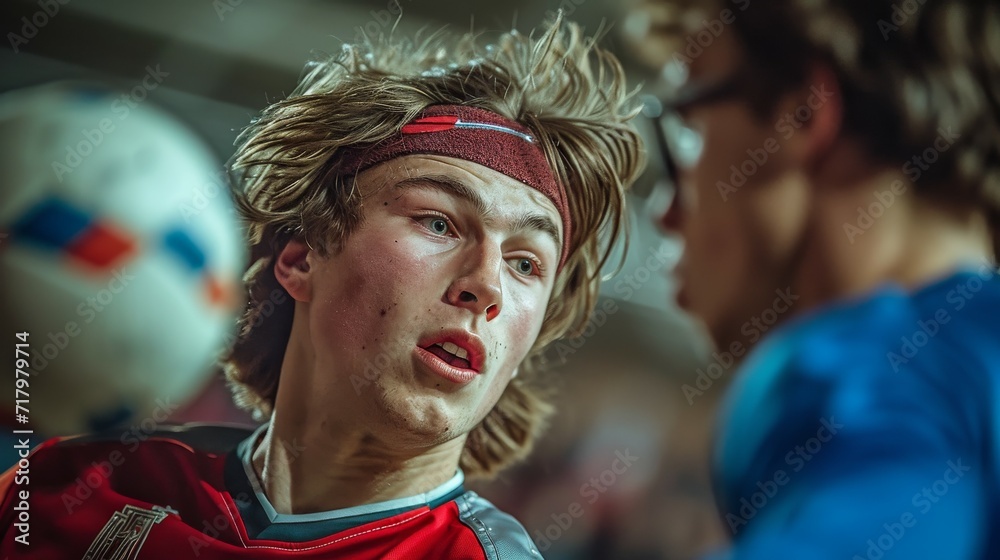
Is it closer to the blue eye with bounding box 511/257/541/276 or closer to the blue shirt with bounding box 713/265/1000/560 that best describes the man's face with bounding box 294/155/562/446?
the blue eye with bounding box 511/257/541/276

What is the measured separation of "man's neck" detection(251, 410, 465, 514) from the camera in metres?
1.28

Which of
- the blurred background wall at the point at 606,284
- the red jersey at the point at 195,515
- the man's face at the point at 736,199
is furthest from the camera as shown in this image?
the man's face at the point at 736,199

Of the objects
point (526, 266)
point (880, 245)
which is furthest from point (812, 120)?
point (526, 266)

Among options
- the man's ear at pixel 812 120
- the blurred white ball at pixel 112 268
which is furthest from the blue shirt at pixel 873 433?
the blurred white ball at pixel 112 268

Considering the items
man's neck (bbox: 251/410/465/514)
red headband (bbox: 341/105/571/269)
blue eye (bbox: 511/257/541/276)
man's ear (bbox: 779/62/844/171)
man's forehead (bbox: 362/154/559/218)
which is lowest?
man's neck (bbox: 251/410/465/514)

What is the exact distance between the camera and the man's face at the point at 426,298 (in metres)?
1.26

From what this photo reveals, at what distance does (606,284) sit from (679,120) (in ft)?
1.01

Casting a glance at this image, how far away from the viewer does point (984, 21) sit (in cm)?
150

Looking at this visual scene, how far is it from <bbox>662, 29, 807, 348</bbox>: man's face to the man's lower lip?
44 cm

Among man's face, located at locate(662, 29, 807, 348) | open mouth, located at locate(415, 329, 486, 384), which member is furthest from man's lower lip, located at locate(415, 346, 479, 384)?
man's face, located at locate(662, 29, 807, 348)

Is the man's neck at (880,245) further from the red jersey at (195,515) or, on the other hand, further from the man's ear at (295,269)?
the man's ear at (295,269)

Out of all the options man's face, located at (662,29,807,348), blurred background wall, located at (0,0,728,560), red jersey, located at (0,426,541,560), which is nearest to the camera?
red jersey, located at (0,426,541,560)

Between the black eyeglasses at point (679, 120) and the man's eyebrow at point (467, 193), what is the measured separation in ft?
0.90

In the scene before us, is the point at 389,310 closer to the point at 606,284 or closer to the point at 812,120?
the point at 606,284
